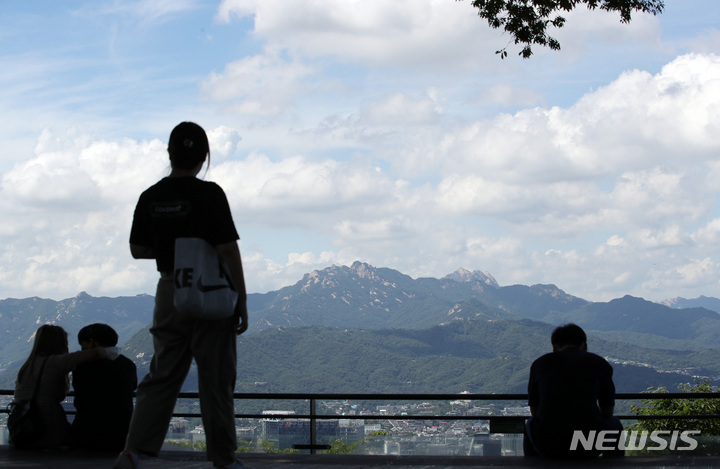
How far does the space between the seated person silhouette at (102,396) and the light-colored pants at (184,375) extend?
1841 mm

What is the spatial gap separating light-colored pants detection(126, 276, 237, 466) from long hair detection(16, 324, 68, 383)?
223cm

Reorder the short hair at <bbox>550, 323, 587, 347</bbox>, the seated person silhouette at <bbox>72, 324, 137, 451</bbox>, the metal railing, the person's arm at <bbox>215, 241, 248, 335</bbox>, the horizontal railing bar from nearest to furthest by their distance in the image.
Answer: the person's arm at <bbox>215, 241, 248, 335</bbox> → the short hair at <bbox>550, 323, 587, 347</bbox> → the seated person silhouette at <bbox>72, 324, 137, 451</bbox> → the metal railing → the horizontal railing bar

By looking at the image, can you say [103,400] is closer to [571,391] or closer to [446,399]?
[446,399]

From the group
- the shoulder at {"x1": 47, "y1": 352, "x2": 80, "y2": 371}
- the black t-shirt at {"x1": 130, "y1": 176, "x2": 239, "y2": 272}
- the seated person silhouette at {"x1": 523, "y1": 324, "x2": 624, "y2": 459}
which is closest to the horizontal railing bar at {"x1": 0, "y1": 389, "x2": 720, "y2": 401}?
the shoulder at {"x1": 47, "y1": 352, "x2": 80, "y2": 371}

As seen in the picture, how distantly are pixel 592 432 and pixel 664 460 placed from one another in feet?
2.28

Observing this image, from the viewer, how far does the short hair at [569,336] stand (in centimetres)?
525

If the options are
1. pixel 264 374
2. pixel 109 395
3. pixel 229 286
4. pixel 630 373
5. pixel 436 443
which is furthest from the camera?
pixel 264 374

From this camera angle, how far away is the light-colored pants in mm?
3971

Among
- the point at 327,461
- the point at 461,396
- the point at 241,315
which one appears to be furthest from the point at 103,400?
the point at 461,396

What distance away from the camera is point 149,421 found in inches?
159

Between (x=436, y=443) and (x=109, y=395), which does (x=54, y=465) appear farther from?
(x=436, y=443)

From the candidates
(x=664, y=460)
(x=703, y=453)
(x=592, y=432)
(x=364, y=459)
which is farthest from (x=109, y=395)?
(x=703, y=453)

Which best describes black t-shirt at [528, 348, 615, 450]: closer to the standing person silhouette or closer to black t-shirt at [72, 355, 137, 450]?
the standing person silhouette

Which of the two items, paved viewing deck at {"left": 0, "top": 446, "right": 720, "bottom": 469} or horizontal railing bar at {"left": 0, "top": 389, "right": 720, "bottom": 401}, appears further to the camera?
horizontal railing bar at {"left": 0, "top": 389, "right": 720, "bottom": 401}
